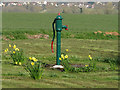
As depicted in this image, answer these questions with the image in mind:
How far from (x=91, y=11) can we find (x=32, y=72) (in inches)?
2983

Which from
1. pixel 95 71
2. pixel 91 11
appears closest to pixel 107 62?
pixel 95 71

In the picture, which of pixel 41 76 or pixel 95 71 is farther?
pixel 95 71

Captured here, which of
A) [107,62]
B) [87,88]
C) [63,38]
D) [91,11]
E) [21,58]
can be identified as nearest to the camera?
[87,88]

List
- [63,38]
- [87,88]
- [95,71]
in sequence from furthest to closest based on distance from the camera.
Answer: [63,38], [95,71], [87,88]

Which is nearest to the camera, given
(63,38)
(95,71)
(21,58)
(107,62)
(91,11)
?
(95,71)

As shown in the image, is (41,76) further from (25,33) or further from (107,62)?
(25,33)

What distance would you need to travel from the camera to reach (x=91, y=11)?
85500 millimetres

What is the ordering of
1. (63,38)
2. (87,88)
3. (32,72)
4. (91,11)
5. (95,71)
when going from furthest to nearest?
(91,11), (63,38), (95,71), (32,72), (87,88)

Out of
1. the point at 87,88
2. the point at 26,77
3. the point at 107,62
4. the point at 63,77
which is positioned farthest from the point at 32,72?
the point at 107,62

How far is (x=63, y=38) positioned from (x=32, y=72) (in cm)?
1638

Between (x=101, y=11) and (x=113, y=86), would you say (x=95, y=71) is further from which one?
(x=101, y=11)

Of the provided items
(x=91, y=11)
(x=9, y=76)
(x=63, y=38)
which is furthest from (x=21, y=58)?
(x=91, y=11)

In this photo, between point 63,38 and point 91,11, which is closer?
point 63,38

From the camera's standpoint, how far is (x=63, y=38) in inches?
1062
